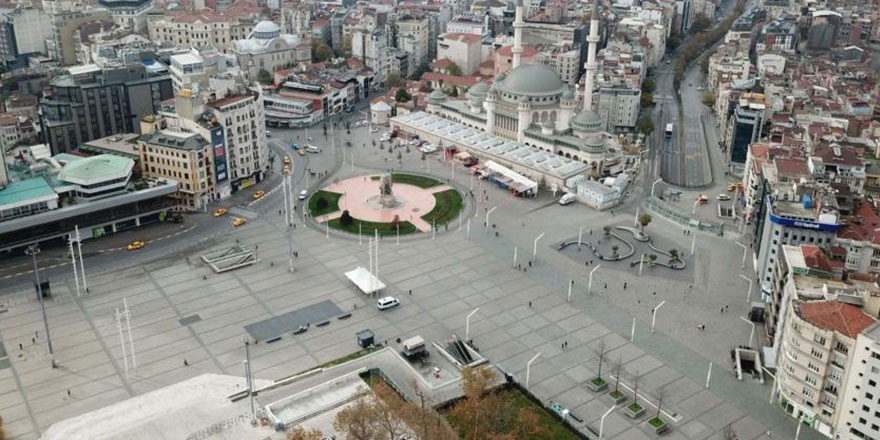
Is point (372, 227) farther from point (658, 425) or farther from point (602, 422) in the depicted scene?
point (658, 425)

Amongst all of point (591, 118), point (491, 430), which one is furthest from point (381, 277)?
point (591, 118)

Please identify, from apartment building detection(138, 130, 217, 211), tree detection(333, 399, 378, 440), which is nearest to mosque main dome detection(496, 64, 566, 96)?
apartment building detection(138, 130, 217, 211)

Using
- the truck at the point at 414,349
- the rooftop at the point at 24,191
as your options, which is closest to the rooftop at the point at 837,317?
the truck at the point at 414,349

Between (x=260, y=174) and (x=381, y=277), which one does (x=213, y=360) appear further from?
(x=260, y=174)

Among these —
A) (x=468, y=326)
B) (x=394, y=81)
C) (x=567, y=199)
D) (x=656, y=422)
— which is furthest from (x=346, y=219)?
(x=394, y=81)

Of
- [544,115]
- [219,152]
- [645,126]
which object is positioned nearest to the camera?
[219,152]
